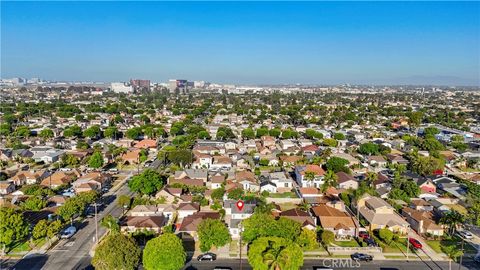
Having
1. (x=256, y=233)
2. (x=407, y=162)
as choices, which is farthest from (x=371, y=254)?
(x=407, y=162)

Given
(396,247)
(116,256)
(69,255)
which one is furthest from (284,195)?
(69,255)

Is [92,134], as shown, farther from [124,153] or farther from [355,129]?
[355,129]

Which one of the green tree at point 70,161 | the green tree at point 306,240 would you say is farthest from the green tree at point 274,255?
the green tree at point 70,161

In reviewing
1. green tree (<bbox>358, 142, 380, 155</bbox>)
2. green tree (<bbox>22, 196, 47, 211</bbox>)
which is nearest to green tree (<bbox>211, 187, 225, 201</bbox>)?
green tree (<bbox>22, 196, 47, 211</bbox>)

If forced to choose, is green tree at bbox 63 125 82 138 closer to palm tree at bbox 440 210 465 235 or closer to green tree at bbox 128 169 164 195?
green tree at bbox 128 169 164 195

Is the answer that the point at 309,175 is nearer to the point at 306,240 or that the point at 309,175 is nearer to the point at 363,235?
the point at 363,235
